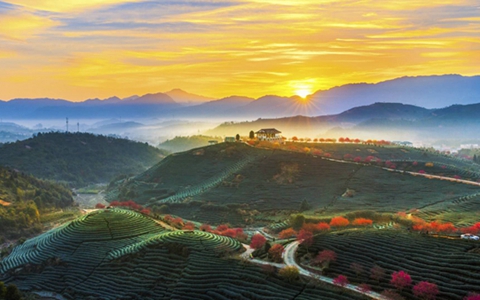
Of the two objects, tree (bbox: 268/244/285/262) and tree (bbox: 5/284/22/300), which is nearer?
tree (bbox: 5/284/22/300)

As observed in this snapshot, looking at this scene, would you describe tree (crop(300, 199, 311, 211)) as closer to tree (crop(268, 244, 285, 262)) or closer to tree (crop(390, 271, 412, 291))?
tree (crop(268, 244, 285, 262))

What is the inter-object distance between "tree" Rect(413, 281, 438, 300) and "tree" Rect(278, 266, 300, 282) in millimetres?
12056

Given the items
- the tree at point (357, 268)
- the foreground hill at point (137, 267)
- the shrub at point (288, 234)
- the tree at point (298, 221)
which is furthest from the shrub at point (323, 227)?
the tree at point (357, 268)

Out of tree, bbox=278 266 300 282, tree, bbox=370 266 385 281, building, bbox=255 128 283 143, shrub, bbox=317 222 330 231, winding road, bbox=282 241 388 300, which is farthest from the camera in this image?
building, bbox=255 128 283 143

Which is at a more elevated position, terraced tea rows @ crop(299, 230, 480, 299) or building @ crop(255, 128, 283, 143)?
building @ crop(255, 128, 283, 143)

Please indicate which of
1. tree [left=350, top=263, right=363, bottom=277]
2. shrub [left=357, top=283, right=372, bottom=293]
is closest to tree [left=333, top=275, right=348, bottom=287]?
shrub [left=357, top=283, right=372, bottom=293]

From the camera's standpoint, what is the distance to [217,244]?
204 feet

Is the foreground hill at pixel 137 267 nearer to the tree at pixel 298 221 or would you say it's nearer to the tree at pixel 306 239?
the tree at pixel 306 239

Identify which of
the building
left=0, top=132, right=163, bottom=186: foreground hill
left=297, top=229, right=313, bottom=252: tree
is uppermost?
the building

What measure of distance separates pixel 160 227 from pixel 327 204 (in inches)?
1496

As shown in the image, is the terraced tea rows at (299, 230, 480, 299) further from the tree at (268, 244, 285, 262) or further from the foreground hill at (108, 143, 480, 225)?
the foreground hill at (108, 143, 480, 225)

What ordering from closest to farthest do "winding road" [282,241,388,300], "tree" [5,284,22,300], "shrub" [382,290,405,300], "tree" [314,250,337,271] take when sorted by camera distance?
"shrub" [382,290,405,300]
"winding road" [282,241,388,300]
"tree" [5,284,22,300]
"tree" [314,250,337,271]

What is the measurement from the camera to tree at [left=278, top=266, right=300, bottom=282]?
47906mm

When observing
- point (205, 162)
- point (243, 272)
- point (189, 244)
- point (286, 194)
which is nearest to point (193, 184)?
point (205, 162)
